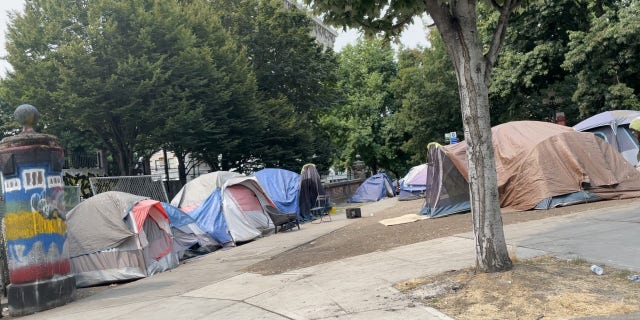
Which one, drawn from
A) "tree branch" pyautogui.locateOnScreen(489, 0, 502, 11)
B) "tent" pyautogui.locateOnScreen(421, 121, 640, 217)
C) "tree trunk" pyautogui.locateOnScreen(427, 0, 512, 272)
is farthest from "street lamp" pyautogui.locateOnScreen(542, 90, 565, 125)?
"tree trunk" pyautogui.locateOnScreen(427, 0, 512, 272)

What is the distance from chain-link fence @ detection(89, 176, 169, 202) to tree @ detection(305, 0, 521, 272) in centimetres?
1131

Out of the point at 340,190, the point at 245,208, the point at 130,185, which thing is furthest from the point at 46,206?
the point at 340,190

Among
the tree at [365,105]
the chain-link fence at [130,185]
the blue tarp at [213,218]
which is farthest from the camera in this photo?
the tree at [365,105]

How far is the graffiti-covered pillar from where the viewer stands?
29.3ft

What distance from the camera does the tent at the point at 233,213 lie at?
54.4 feet

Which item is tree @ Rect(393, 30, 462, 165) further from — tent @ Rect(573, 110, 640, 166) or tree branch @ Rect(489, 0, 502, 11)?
tree branch @ Rect(489, 0, 502, 11)

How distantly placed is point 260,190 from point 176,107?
20.0 ft

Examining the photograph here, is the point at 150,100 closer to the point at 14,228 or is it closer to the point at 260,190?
the point at 260,190

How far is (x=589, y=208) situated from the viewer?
1278 centimetres

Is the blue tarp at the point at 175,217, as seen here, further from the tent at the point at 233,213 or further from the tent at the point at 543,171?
the tent at the point at 543,171

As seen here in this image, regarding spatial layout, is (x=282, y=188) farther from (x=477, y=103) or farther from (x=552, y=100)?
(x=477, y=103)

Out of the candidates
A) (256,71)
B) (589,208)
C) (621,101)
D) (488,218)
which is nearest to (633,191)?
(589,208)

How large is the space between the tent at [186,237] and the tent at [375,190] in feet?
58.8

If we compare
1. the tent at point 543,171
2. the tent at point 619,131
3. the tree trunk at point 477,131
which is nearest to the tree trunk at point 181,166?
the tent at point 543,171
